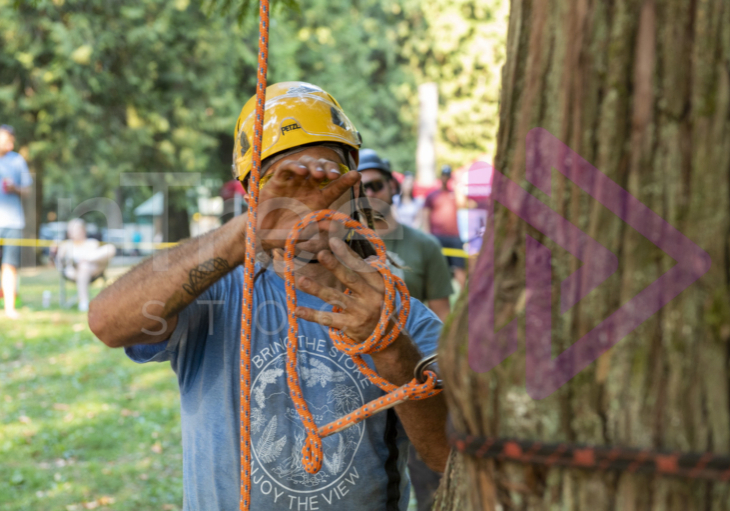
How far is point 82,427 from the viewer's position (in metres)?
5.98

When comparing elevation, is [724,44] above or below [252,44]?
below

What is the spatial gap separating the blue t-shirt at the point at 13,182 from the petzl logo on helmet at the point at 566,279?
32.7 ft

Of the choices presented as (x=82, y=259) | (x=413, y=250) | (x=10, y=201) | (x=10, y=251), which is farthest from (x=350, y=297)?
(x=82, y=259)

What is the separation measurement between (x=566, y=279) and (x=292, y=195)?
0.90 m

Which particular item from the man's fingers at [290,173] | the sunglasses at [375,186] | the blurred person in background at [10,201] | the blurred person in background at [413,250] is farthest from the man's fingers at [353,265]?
the blurred person in background at [10,201]

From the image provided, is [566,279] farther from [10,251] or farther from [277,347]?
[10,251]

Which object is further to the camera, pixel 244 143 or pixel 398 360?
pixel 244 143

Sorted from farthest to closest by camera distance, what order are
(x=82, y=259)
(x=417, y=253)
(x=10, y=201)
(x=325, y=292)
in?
(x=82, y=259)
(x=10, y=201)
(x=417, y=253)
(x=325, y=292)

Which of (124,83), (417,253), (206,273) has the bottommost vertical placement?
(206,273)

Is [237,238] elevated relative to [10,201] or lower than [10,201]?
lower

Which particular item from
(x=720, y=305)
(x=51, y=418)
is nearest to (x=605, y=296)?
(x=720, y=305)

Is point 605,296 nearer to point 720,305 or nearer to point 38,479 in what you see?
point 720,305

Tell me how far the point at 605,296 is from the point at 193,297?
1.15m

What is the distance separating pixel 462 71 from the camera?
3142cm
